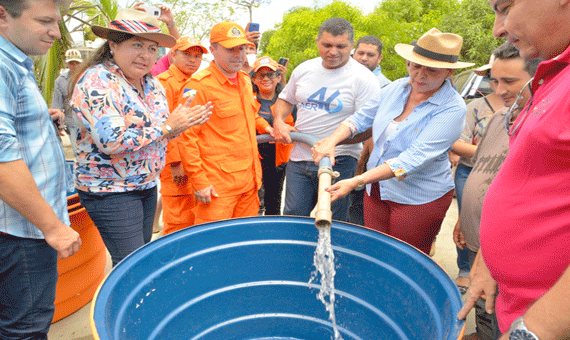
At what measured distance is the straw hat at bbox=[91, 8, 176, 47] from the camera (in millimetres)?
1648

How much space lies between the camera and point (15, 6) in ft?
3.72

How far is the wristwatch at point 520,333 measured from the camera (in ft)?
2.25

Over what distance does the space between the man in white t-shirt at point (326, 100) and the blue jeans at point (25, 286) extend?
1568 millimetres

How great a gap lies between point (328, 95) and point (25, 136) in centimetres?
177

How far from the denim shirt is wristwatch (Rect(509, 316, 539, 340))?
1.06m

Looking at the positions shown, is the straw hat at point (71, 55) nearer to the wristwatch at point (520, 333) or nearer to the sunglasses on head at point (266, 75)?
the sunglasses on head at point (266, 75)

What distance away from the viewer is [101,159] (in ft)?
5.37

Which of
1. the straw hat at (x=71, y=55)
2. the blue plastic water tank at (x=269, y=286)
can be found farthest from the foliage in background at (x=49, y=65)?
the blue plastic water tank at (x=269, y=286)

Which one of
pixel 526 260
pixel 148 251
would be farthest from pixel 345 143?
pixel 526 260

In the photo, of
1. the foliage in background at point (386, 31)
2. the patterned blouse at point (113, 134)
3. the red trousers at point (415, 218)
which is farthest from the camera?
the foliage in background at point (386, 31)

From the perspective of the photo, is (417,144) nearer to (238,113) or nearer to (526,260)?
(526,260)

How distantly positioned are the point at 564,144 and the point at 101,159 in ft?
5.55

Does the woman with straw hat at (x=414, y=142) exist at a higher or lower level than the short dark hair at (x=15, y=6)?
lower

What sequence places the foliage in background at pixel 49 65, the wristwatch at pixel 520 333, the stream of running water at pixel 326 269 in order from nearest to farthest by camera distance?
the wristwatch at pixel 520 333 < the stream of running water at pixel 326 269 < the foliage in background at pixel 49 65
